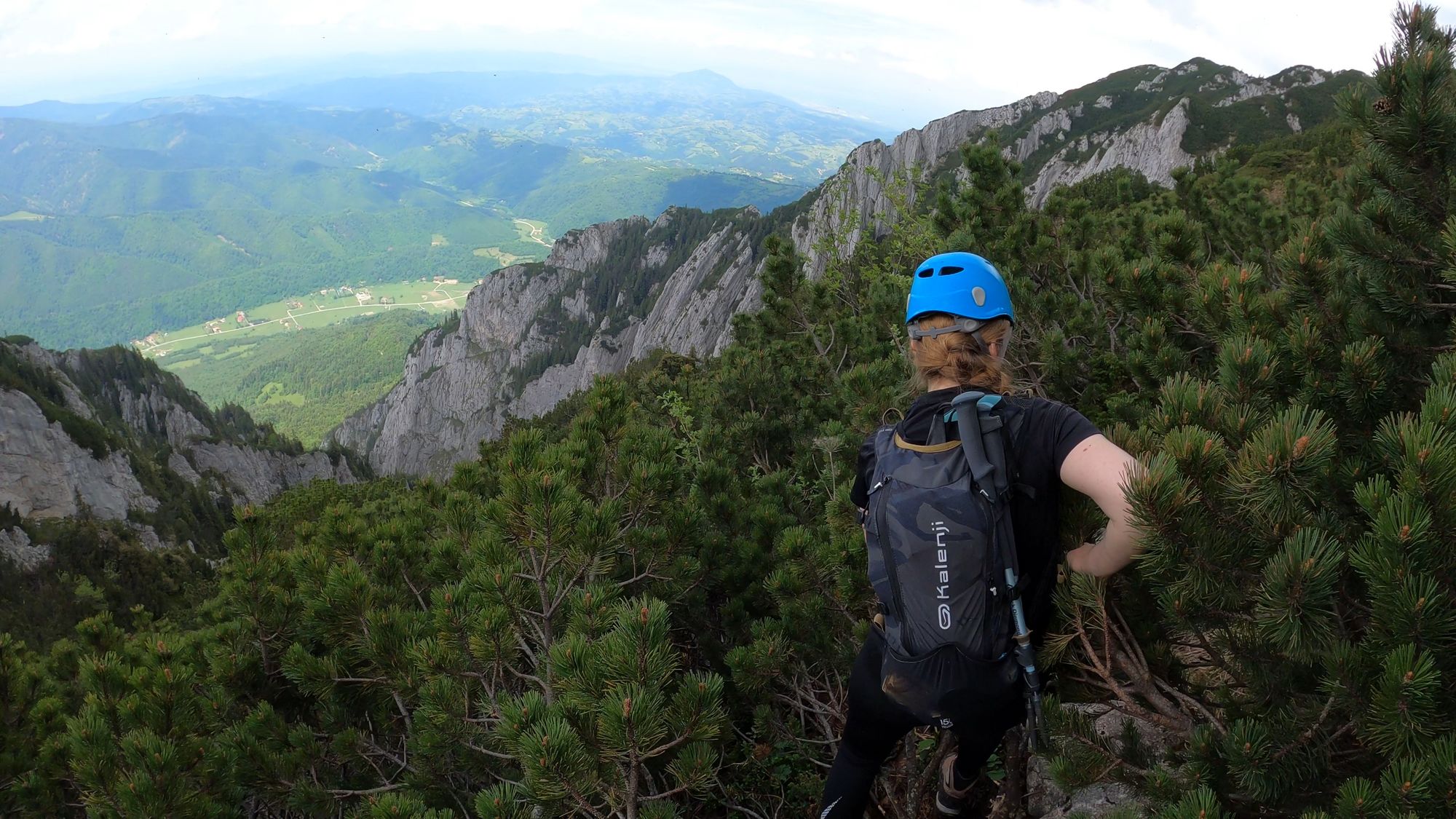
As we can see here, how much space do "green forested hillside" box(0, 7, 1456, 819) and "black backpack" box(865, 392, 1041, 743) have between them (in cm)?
37

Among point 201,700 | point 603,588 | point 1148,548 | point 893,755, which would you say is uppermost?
point 1148,548

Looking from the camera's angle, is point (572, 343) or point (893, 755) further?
point (572, 343)

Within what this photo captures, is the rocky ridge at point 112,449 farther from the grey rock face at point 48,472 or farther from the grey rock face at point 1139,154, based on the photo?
the grey rock face at point 1139,154

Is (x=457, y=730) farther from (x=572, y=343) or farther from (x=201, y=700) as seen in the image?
(x=572, y=343)

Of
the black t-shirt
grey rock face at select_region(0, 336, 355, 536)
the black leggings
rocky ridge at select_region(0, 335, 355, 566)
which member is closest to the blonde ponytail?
the black t-shirt

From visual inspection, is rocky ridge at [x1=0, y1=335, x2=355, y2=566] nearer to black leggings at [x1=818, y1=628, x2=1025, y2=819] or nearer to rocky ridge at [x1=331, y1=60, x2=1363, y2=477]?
rocky ridge at [x1=331, y1=60, x2=1363, y2=477]

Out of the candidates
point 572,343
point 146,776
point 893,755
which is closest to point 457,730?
point 146,776

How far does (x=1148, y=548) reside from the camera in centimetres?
228

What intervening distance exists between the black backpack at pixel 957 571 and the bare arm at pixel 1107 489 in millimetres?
245

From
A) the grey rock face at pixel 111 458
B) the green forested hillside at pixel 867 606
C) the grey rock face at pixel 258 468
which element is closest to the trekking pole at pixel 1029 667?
the green forested hillside at pixel 867 606

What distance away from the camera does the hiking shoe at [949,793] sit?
11.8 ft

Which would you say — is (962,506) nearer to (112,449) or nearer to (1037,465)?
(1037,465)

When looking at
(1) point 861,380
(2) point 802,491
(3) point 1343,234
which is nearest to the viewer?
(3) point 1343,234

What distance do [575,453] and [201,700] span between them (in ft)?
9.90
